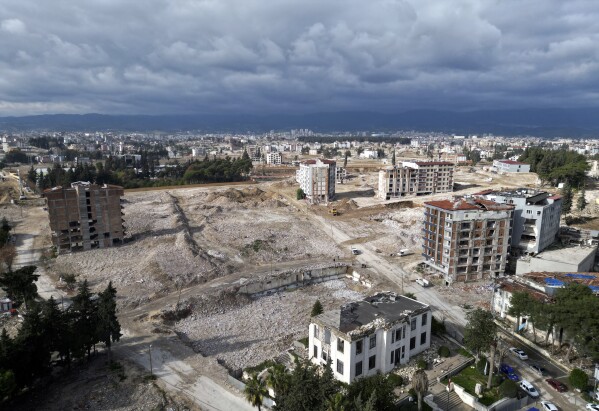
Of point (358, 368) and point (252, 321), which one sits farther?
point (252, 321)

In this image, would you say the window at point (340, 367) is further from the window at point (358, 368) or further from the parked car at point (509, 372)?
the parked car at point (509, 372)

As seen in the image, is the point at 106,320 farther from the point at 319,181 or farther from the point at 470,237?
the point at 319,181

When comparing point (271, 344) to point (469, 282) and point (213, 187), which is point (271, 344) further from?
point (213, 187)

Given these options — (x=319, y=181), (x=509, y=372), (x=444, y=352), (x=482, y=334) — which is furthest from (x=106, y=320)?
(x=319, y=181)

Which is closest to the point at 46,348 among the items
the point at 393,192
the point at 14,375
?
the point at 14,375

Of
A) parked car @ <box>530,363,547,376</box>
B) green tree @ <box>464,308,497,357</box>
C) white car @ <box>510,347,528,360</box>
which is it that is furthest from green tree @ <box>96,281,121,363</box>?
parked car @ <box>530,363,547,376</box>

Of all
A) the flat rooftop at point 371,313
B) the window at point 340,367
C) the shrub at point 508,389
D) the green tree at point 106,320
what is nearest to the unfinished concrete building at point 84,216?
the green tree at point 106,320
